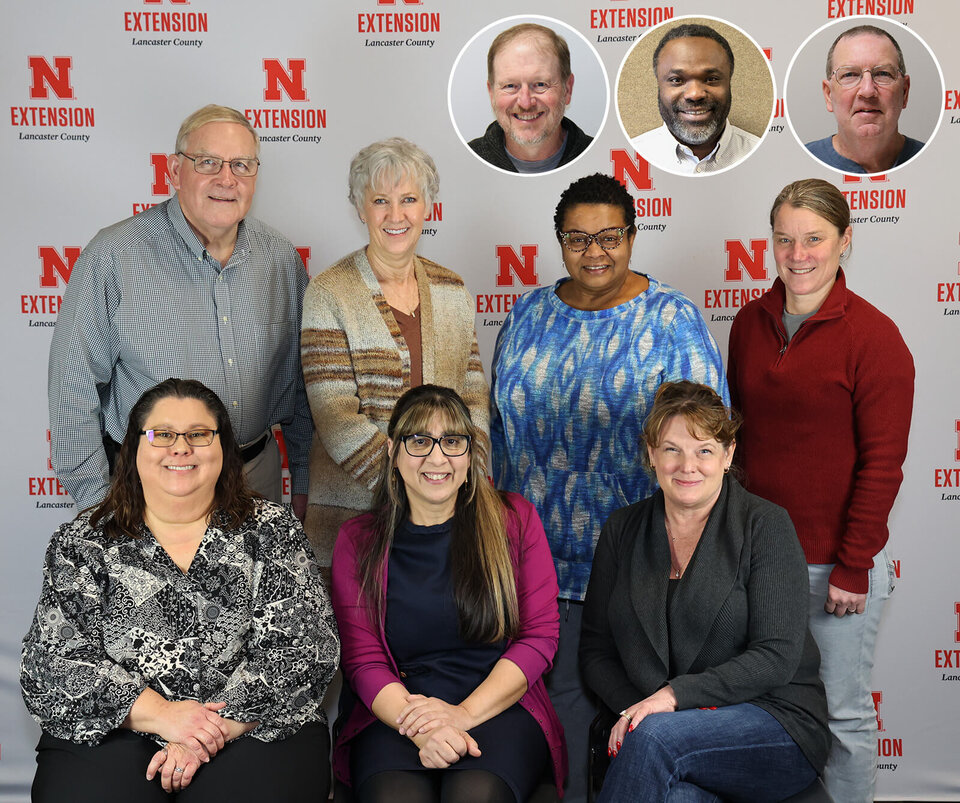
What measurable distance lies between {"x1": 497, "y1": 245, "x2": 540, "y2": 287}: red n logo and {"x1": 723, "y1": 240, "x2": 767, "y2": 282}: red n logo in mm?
614

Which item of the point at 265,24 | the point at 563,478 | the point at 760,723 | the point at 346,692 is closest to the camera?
the point at 760,723

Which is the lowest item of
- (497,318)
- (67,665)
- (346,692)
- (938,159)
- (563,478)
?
(346,692)

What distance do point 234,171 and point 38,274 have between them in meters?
1.09

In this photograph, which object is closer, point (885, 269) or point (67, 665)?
point (67, 665)

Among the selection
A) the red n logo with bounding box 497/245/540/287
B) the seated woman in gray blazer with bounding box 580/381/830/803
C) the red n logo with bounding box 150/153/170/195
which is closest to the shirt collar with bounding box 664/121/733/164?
the red n logo with bounding box 497/245/540/287

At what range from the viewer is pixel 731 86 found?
301 centimetres

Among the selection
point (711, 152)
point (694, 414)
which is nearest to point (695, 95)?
point (711, 152)

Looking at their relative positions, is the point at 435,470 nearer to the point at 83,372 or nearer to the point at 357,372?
the point at 357,372

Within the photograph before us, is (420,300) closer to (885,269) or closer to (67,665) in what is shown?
(67,665)

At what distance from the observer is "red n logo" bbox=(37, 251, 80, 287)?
3.02 m

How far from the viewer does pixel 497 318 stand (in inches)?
123

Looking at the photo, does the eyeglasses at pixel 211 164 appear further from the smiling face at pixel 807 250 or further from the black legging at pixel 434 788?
the black legging at pixel 434 788

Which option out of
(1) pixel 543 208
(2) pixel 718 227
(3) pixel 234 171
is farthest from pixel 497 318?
(3) pixel 234 171

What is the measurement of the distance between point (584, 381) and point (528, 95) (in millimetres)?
1210
